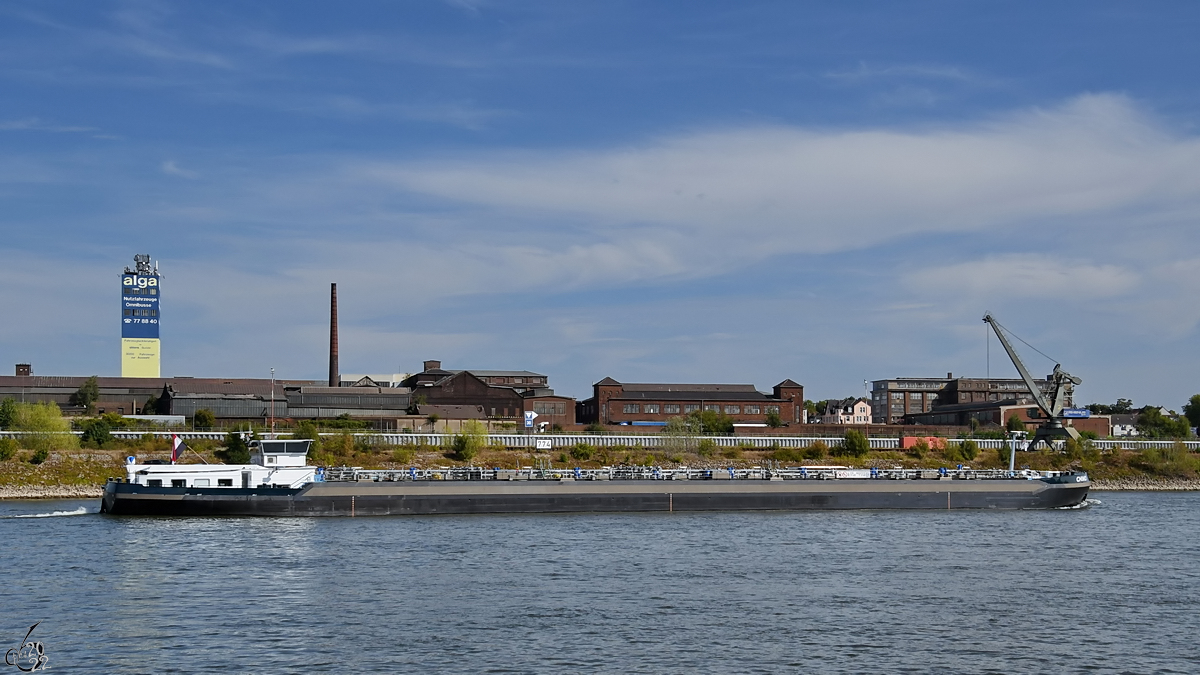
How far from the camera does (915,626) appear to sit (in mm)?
34688

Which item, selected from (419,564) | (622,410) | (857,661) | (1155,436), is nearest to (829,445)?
(622,410)

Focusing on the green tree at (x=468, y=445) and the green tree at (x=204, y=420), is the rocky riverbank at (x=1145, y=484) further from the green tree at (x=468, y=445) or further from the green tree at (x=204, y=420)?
the green tree at (x=204, y=420)

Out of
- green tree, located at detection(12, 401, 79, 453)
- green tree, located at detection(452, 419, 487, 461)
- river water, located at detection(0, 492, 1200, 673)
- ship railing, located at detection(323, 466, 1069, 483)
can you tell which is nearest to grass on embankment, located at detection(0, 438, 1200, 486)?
green tree, located at detection(452, 419, 487, 461)

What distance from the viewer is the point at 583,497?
73875mm

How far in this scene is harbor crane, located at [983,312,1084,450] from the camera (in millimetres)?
125562

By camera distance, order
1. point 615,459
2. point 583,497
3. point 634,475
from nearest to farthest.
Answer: point 583,497, point 634,475, point 615,459

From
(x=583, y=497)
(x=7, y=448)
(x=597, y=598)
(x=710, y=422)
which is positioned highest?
(x=710, y=422)

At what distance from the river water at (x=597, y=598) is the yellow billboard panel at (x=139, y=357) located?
4336 inches

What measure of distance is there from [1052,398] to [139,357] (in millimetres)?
124435

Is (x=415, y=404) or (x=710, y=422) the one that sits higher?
(x=415, y=404)

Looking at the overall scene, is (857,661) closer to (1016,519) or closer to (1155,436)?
(1016,519)

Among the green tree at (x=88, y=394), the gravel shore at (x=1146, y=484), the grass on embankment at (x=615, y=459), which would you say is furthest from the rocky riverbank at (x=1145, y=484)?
the green tree at (x=88, y=394)

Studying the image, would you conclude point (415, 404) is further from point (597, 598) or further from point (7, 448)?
point (597, 598)

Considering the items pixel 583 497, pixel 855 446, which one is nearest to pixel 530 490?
pixel 583 497
